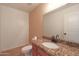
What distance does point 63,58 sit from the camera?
1.20 metres

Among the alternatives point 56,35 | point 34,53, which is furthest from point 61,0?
point 34,53

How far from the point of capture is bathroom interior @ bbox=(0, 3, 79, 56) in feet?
4.50

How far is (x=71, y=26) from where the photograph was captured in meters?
1.38

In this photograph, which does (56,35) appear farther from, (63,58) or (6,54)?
(6,54)

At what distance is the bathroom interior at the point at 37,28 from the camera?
1.37 metres

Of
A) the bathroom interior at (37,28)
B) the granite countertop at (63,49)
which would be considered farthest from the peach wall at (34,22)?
the granite countertop at (63,49)

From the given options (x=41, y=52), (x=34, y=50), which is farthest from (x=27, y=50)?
(x=41, y=52)

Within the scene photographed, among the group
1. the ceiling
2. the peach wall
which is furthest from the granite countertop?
the ceiling

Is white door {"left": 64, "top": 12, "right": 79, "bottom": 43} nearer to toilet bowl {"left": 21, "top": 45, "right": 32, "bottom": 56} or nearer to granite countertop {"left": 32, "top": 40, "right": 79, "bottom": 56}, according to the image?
granite countertop {"left": 32, "top": 40, "right": 79, "bottom": 56}

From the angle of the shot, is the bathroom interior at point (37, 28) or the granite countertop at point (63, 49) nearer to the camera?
the granite countertop at point (63, 49)

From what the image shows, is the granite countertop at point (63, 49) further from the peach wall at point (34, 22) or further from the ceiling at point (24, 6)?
the ceiling at point (24, 6)

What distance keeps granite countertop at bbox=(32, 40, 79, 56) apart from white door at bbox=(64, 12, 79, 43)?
7 centimetres

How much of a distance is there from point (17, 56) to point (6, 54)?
0.15m

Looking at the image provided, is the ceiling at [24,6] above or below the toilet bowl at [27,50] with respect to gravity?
above
